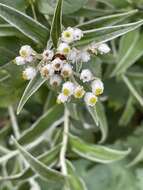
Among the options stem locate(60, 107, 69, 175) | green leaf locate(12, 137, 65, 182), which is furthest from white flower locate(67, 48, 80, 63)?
stem locate(60, 107, 69, 175)

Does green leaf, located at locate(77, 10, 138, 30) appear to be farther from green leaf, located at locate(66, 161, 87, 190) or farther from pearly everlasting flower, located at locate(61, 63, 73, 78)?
green leaf, located at locate(66, 161, 87, 190)

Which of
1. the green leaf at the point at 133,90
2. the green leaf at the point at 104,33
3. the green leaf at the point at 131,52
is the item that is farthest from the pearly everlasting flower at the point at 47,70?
the green leaf at the point at 133,90

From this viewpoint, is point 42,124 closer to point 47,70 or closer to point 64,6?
point 64,6

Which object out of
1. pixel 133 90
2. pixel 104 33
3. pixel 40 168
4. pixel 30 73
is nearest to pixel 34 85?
pixel 30 73

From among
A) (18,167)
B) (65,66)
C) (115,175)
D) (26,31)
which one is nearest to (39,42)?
(26,31)

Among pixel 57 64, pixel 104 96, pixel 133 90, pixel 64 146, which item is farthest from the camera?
pixel 104 96

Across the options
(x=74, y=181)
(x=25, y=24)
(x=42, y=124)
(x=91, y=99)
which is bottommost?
(x=74, y=181)

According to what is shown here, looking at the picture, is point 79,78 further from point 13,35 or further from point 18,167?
point 18,167

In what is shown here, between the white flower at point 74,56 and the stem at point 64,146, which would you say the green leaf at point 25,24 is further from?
the stem at point 64,146
